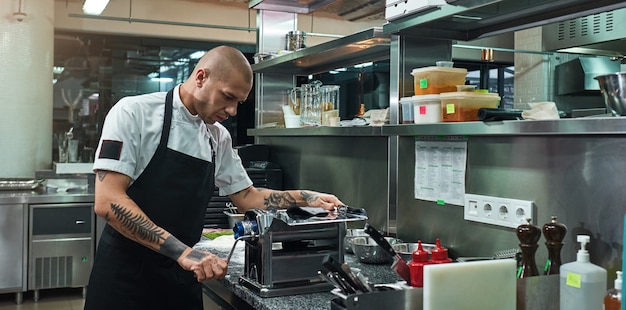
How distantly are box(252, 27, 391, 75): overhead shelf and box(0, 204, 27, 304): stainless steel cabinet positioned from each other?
2560mm

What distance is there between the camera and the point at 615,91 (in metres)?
1.65

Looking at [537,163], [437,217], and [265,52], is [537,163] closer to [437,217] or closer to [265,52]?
[437,217]

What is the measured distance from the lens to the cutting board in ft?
4.29

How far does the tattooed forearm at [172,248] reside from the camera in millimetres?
1841

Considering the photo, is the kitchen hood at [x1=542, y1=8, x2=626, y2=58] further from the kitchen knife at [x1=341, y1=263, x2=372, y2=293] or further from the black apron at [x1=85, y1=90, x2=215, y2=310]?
the kitchen knife at [x1=341, y1=263, x2=372, y2=293]

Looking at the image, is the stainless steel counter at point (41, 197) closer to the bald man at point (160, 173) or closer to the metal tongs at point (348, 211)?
the bald man at point (160, 173)

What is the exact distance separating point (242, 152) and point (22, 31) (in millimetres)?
3167

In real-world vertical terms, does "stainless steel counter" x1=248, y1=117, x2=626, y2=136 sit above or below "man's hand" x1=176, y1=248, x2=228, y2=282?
above

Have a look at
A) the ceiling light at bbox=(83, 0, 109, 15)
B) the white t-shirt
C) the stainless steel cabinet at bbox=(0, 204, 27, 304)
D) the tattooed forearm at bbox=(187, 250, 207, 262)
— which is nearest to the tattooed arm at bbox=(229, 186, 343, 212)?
the white t-shirt

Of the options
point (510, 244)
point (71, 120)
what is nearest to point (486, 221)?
point (510, 244)

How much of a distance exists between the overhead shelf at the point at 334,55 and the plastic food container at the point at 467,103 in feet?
1.69

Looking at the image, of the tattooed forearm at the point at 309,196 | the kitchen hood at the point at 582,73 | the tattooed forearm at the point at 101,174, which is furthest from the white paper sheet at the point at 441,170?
the kitchen hood at the point at 582,73

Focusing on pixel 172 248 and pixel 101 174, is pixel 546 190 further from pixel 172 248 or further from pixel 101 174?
pixel 101 174

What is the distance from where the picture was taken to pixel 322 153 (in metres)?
3.63
